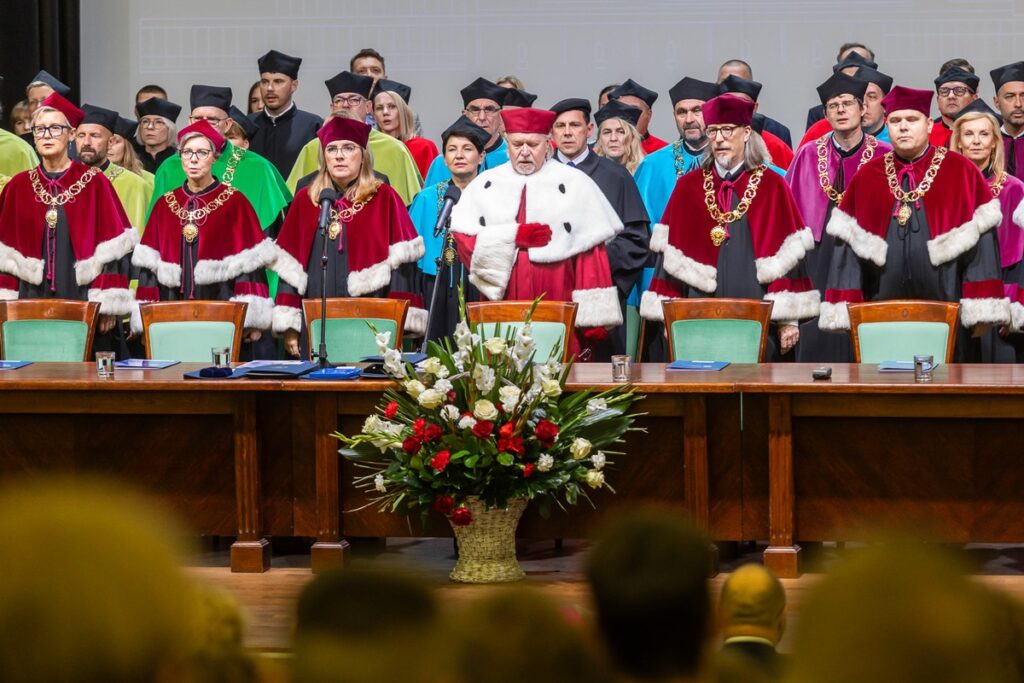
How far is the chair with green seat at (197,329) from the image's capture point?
572 centimetres

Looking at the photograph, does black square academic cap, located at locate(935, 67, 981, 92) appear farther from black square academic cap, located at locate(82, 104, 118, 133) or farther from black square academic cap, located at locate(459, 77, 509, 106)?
black square academic cap, located at locate(82, 104, 118, 133)

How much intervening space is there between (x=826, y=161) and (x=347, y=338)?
292 centimetres

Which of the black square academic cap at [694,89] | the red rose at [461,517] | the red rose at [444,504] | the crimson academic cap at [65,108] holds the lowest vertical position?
the red rose at [461,517]

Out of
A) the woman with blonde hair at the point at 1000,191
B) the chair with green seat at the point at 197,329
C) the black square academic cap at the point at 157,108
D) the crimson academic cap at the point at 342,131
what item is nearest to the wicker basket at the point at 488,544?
the chair with green seat at the point at 197,329

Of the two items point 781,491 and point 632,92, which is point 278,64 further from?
point 781,491

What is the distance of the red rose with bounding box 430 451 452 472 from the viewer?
4.04m

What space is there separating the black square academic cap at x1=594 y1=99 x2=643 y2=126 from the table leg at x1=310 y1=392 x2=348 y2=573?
3853 millimetres

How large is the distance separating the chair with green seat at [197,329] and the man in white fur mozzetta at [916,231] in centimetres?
265

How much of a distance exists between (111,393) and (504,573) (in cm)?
143

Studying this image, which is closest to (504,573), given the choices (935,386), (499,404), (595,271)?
(499,404)

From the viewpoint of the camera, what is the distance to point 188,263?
7230 mm

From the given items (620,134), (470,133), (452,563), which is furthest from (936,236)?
(452,563)

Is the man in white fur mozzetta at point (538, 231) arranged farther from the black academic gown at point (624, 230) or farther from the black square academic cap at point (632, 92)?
the black square academic cap at point (632, 92)

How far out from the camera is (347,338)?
589 cm
